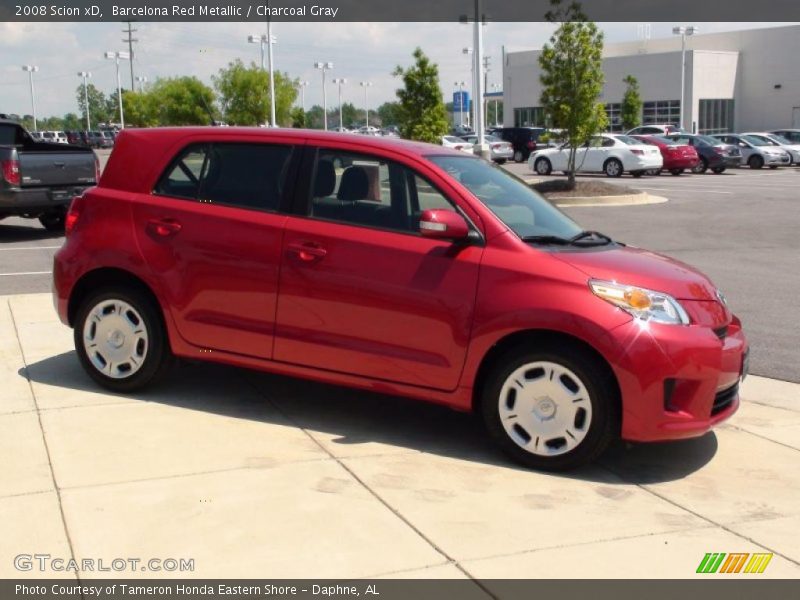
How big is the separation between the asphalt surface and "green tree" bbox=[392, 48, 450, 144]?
7459 mm

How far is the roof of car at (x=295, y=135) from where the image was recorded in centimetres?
605

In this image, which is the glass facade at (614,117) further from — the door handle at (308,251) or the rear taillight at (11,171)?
the door handle at (308,251)

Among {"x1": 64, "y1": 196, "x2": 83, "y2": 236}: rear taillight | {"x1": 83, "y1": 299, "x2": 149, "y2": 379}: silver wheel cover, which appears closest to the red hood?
{"x1": 83, "y1": 299, "x2": 149, "y2": 379}: silver wheel cover

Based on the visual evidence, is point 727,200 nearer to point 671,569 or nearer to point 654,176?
point 654,176

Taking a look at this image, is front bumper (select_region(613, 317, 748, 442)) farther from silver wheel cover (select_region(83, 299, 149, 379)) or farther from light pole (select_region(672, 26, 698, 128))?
light pole (select_region(672, 26, 698, 128))

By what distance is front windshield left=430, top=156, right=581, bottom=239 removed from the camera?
5.82 metres

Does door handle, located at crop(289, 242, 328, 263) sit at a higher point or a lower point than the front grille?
higher

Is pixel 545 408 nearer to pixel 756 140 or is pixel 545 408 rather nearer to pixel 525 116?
pixel 756 140

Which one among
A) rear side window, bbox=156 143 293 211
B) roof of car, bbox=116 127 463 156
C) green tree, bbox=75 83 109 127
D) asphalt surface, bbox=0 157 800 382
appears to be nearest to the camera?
roof of car, bbox=116 127 463 156

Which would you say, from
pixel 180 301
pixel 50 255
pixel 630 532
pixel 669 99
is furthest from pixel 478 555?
pixel 669 99

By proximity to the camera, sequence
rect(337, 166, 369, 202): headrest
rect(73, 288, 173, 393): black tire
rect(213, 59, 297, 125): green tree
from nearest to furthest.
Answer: rect(337, 166, 369, 202): headrest < rect(73, 288, 173, 393): black tire < rect(213, 59, 297, 125): green tree

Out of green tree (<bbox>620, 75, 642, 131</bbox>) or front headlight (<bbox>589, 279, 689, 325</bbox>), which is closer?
front headlight (<bbox>589, 279, 689, 325</bbox>)

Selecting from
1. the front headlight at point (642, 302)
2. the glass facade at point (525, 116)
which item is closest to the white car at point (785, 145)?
the glass facade at point (525, 116)
